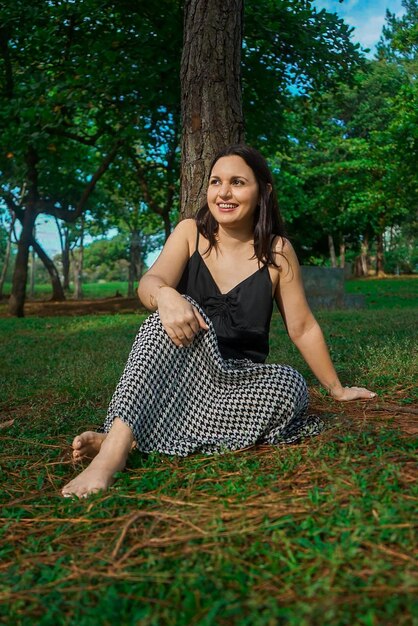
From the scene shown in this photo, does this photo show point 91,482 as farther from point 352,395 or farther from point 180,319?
point 352,395

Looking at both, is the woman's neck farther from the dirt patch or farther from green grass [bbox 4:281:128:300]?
green grass [bbox 4:281:128:300]

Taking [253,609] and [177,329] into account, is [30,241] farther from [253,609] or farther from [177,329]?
[253,609]

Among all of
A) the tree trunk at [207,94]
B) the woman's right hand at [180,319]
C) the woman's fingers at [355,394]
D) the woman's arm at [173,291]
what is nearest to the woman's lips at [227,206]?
the woman's arm at [173,291]

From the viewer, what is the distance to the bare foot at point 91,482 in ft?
7.97

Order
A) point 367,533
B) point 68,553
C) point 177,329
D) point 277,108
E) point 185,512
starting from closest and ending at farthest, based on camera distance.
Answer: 1. point 367,533
2. point 68,553
3. point 185,512
4. point 177,329
5. point 277,108

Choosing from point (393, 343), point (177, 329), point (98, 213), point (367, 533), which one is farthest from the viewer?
point (98, 213)

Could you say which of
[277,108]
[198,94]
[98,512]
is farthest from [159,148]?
[98,512]

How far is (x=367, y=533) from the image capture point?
1.80 meters

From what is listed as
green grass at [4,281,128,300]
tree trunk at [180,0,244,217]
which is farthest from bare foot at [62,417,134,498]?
green grass at [4,281,128,300]

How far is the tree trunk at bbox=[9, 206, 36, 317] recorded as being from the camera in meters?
15.6

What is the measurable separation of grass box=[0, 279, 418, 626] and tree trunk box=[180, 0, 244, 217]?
246 cm

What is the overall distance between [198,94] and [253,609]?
4.44m

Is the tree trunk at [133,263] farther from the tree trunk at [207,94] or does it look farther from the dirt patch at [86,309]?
the tree trunk at [207,94]

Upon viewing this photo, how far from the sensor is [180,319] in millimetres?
2662
